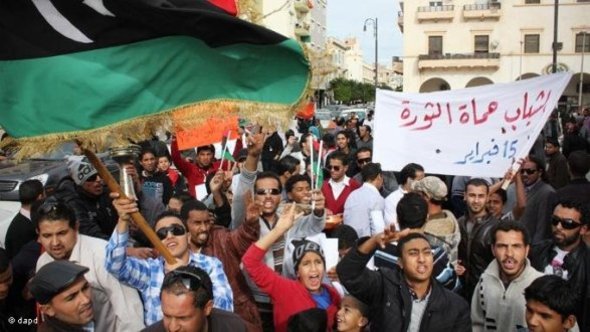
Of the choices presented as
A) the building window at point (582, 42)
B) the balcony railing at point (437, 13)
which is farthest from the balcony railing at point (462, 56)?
the building window at point (582, 42)

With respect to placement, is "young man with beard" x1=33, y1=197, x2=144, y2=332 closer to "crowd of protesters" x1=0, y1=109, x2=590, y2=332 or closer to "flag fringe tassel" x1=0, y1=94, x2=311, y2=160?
"crowd of protesters" x1=0, y1=109, x2=590, y2=332

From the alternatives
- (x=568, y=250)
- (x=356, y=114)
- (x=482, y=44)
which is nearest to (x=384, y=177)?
(x=568, y=250)

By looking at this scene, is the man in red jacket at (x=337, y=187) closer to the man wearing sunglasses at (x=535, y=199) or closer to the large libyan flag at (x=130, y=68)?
the man wearing sunglasses at (x=535, y=199)

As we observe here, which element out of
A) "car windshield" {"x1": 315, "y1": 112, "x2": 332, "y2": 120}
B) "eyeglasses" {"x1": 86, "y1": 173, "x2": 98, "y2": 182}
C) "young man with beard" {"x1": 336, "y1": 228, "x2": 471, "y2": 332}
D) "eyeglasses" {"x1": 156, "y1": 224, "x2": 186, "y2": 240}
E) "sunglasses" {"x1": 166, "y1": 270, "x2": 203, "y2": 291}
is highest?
"car windshield" {"x1": 315, "y1": 112, "x2": 332, "y2": 120}

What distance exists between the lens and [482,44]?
49.7 meters

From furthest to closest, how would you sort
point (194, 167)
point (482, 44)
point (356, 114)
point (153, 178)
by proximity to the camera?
point (482, 44) < point (356, 114) < point (194, 167) < point (153, 178)

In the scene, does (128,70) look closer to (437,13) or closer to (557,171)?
(557,171)

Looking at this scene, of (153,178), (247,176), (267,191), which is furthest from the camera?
(153,178)

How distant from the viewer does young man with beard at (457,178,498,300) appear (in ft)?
14.8

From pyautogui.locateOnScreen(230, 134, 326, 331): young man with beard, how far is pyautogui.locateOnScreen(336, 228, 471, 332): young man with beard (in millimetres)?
903

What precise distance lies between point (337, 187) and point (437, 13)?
1815 inches

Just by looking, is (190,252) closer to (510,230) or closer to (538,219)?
(510,230)

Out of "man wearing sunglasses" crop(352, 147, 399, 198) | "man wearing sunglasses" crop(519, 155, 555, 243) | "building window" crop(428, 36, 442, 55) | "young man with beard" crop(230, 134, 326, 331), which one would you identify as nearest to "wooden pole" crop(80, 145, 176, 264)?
"young man with beard" crop(230, 134, 326, 331)

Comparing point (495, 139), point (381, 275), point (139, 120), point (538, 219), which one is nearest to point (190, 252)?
point (139, 120)
